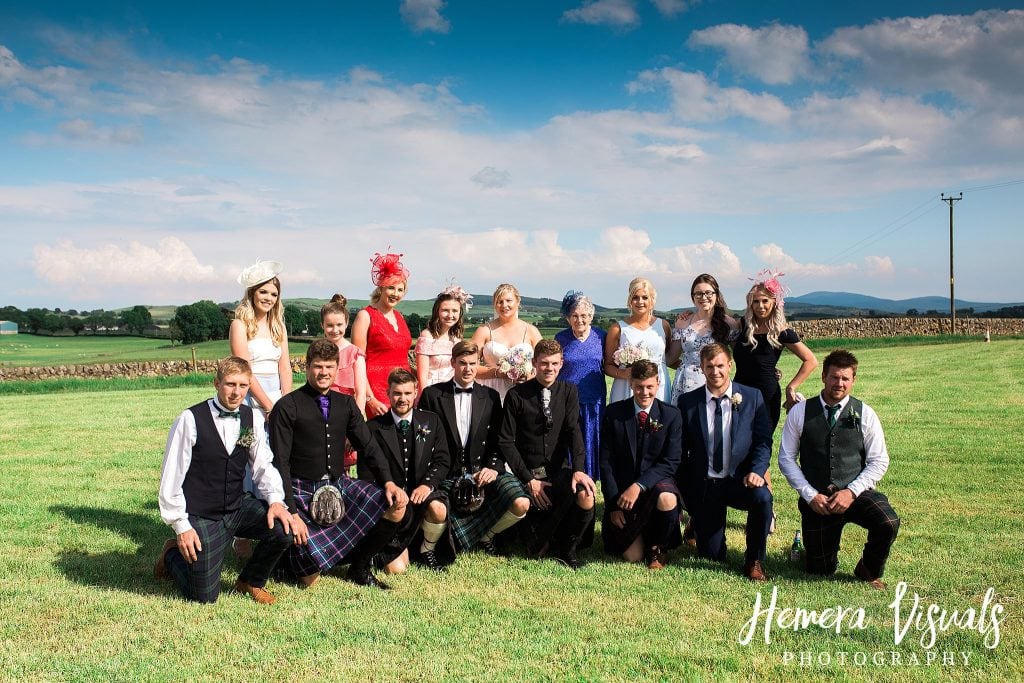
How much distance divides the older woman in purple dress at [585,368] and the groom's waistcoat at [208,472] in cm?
304

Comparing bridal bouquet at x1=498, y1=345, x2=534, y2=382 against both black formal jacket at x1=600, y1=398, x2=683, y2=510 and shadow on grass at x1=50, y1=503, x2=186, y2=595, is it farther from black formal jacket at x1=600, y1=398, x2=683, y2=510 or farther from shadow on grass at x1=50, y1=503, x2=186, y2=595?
shadow on grass at x1=50, y1=503, x2=186, y2=595

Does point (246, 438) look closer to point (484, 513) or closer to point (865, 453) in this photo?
point (484, 513)

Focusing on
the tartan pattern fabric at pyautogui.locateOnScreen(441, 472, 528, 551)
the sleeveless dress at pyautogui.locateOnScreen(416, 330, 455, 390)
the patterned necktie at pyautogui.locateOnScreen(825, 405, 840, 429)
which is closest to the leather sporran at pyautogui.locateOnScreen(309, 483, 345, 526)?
the tartan pattern fabric at pyautogui.locateOnScreen(441, 472, 528, 551)

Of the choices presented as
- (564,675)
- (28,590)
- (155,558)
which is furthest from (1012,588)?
(28,590)

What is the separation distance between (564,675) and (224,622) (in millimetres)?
2196

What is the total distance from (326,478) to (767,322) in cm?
394

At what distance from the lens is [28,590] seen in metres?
5.56

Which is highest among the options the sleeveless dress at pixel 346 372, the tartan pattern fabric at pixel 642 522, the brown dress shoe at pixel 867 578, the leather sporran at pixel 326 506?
the sleeveless dress at pixel 346 372

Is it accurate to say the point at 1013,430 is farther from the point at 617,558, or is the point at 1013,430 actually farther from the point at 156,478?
the point at 156,478

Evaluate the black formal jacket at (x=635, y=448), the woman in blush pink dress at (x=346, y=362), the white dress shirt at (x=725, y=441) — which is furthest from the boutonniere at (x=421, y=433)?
the white dress shirt at (x=725, y=441)

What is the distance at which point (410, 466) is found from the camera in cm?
615

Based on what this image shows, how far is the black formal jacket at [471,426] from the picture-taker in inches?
251

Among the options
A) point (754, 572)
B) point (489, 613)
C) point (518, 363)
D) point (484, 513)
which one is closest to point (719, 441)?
point (754, 572)

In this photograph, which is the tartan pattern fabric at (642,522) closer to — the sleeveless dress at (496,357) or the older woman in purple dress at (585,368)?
the older woman in purple dress at (585,368)
